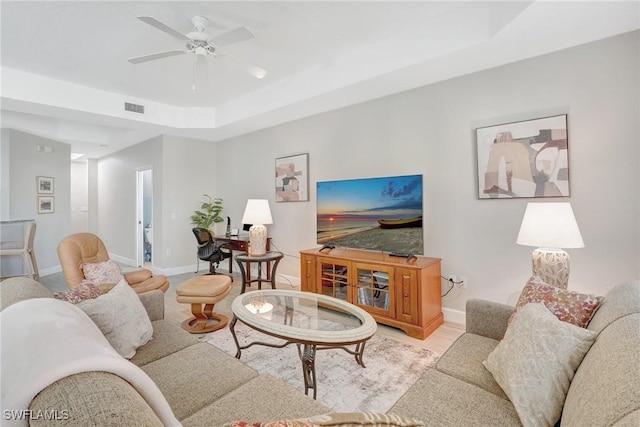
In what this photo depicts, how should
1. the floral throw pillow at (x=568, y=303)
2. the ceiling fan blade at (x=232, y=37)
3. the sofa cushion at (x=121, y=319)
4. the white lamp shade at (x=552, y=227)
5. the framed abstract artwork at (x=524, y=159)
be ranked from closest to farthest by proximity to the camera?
the floral throw pillow at (x=568, y=303) → the sofa cushion at (x=121, y=319) → the white lamp shade at (x=552, y=227) → the ceiling fan blade at (x=232, y=37) → the framed abstract artwork at (x=524, y=159)

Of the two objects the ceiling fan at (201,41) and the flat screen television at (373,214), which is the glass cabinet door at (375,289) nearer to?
the flat screen television at (373,214)

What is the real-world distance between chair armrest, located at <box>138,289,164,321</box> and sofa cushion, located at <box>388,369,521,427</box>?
1.70 m

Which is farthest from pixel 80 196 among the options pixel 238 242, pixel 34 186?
pixel 238 242

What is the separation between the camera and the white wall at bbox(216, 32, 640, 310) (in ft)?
7.42

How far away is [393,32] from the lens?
9.07 feet

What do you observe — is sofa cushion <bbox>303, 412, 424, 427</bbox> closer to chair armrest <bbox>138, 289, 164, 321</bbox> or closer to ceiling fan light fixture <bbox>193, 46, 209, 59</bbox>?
chair armrest <bbox>138, 289, 164, 321</bbox>

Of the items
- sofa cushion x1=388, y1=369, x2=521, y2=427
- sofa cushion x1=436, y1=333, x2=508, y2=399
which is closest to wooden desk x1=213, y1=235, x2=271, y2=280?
sofa cushion x1=436, y1=333, x2=508, y2=399

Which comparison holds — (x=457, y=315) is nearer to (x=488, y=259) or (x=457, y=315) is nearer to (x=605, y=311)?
(x=488, y=259)

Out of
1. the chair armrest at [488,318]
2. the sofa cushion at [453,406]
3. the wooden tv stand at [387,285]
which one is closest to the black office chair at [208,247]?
the wooden tv stand at [387,285]

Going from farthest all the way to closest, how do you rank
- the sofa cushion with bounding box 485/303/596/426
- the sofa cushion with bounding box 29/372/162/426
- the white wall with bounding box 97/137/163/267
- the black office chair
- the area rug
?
the white wall with bounding box 97/137/163/267 → the black office chair → the area rug → the sofa cushion with bounding box 485/303/596/426 → the sofa cushion with bounding box 29/372/162/426

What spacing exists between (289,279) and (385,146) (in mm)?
2387

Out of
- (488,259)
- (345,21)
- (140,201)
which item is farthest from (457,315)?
(140,201)

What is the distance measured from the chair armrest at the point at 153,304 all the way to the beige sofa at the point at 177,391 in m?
0.12

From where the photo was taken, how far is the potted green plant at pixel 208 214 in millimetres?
5406
